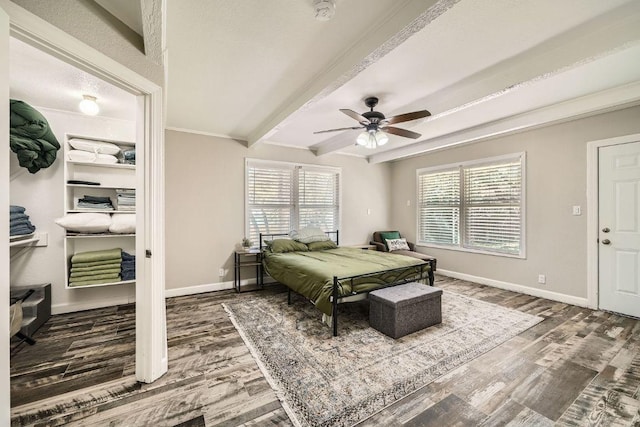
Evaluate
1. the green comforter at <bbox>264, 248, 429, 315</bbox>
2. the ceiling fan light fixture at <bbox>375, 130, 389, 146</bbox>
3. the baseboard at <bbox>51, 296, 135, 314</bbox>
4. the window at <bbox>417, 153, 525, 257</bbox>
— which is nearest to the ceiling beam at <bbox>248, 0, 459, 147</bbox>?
the ceiling fan light fixture at <bbox>375, 130, 389, 146</bbox>

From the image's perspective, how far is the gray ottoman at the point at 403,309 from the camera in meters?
2.65

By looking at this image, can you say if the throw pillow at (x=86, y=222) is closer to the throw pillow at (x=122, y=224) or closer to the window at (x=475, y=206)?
the throw pillow at (x=122, y=224)

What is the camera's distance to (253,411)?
1.70m

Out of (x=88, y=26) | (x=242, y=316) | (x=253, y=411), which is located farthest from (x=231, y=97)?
(x=253, y=411)

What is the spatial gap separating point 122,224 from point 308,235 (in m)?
2.70

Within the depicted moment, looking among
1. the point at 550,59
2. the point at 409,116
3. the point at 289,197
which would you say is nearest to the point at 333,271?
the point at 409,116

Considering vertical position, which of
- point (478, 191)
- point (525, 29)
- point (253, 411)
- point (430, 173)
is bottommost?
point (253, 411)

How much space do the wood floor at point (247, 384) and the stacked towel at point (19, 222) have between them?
1.06 m

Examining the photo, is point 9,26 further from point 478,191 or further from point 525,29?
point 478,191

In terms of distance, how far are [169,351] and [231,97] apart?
265 cm

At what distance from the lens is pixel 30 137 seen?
2.54 m

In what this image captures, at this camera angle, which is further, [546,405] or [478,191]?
[478,191]

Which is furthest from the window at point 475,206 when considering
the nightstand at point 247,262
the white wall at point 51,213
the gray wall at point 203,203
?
the white wall at point 51,213

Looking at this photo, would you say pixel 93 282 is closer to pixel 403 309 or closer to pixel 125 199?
pixel 125 199
